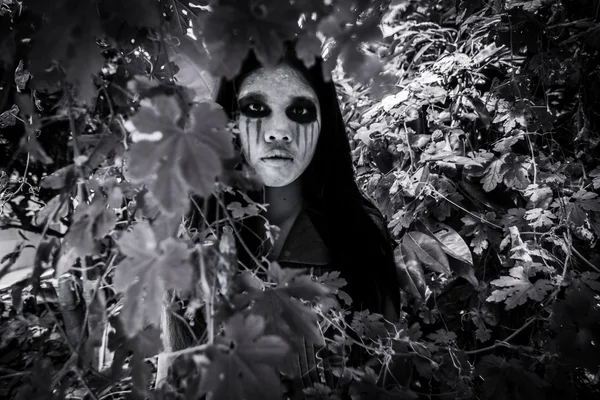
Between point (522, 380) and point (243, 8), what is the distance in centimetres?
90

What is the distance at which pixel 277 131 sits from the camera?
0.99 m

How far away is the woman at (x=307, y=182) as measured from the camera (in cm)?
100

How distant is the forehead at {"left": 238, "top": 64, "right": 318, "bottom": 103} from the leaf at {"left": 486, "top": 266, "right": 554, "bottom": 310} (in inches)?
28.9

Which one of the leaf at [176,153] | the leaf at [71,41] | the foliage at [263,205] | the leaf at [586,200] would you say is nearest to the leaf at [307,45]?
the foliage at [263,205]

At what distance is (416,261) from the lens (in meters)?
1.18

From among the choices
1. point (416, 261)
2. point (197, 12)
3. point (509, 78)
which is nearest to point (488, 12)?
point (509, 78)

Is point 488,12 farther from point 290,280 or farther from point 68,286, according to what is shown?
point 68,286

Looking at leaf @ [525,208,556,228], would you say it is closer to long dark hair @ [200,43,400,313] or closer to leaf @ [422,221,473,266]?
leaf @ [422,221,473,266]

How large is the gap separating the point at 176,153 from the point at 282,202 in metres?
0.69

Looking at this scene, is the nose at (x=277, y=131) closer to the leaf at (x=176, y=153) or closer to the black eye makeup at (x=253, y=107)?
the black eye makeup at (x=253, y=107)

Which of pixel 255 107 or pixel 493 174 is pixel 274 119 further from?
pixel 493 174

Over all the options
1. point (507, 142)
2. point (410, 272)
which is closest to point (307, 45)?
point (410, 272)

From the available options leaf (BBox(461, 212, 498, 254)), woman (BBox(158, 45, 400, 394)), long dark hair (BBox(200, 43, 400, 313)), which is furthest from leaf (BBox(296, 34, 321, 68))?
leaf (BBox(461, 212, 498, 254))

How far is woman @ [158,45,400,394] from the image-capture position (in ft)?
3.27
